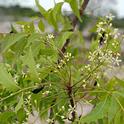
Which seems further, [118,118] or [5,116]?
[5,116]

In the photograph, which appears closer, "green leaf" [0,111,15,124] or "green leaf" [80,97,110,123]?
"green leaf" [80,97,110,123]

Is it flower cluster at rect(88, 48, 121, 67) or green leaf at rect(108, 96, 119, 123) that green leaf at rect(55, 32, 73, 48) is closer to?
flower cluster at rect(88, 48, 121, 67)

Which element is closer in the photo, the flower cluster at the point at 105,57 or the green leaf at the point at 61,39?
the flower cluster at the point at 105,57

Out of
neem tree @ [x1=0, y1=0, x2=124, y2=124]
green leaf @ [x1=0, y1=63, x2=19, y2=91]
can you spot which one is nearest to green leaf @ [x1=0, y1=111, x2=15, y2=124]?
neem tree @ [x1=0, y1=0, x2=124, y2=124]

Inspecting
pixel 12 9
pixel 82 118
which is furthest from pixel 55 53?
pixel 12 9

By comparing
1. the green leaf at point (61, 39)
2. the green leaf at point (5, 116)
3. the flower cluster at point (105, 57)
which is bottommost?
the green leaf at point (5, 116)

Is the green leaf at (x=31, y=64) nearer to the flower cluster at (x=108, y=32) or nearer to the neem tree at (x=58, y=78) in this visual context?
the neem tree at (x=58, y=78)

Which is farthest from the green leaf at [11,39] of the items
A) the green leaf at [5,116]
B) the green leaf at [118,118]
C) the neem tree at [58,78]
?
the green leaf at [118,118]

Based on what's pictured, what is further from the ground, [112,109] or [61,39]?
[61,39]

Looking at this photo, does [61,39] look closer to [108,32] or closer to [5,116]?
[108,32]

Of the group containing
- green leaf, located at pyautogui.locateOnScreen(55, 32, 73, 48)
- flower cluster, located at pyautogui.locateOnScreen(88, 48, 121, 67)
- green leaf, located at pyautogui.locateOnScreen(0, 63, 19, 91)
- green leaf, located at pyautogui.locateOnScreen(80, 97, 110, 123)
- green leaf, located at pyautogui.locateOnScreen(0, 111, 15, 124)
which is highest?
green leaf, located at pyautogui.locateOnScreen(55, 32, 73, 48)

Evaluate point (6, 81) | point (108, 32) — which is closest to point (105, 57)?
point (108, 32)

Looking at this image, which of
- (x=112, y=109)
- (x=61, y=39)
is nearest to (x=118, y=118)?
(x=112, y=109)
